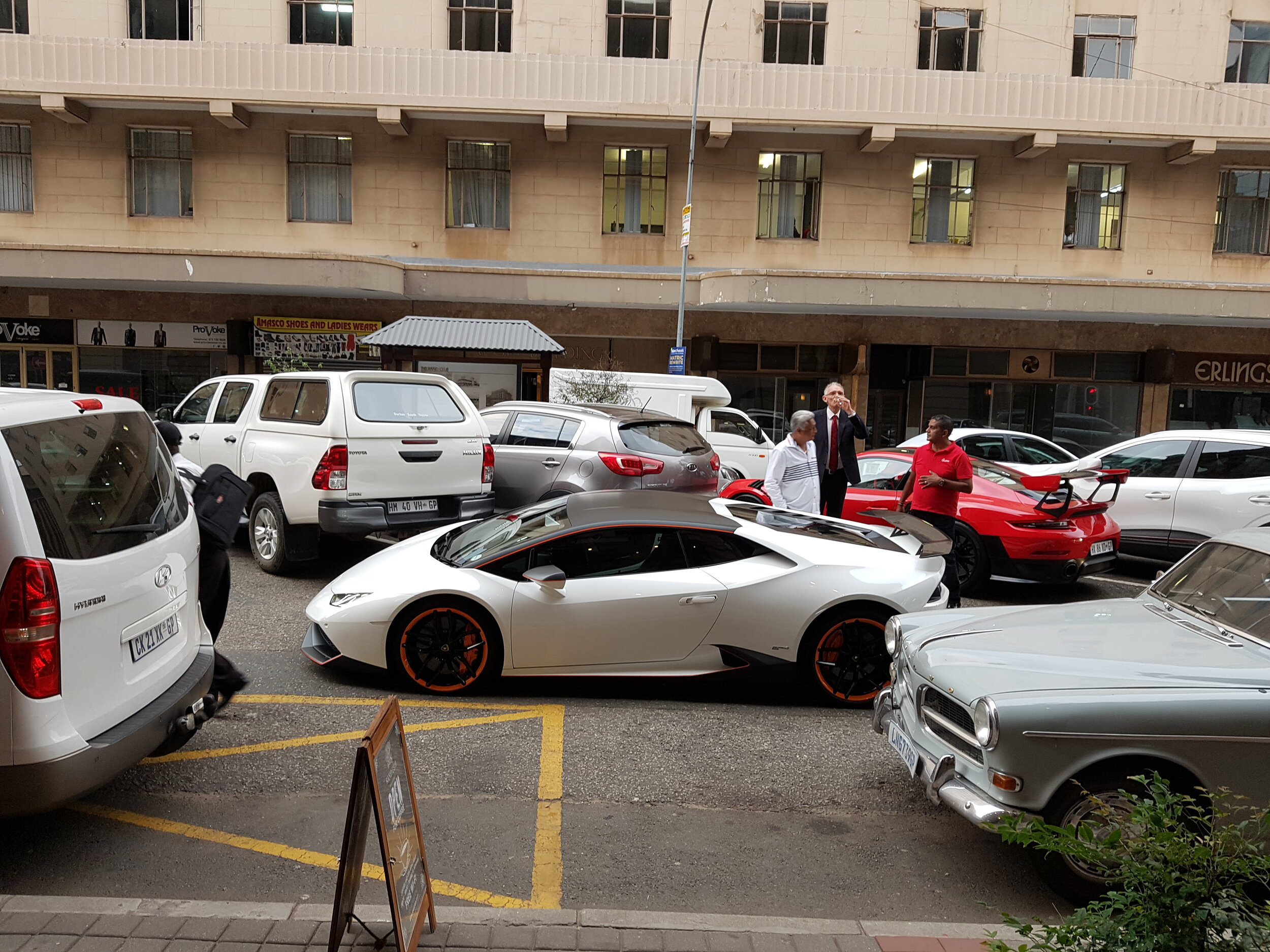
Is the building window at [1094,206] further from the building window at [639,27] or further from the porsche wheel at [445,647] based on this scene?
the porsche wheel at [445,647]

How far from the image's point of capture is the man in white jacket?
827 cm

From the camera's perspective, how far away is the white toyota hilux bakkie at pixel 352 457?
825 centimetres

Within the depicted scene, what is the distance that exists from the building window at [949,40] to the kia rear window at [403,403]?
56.1ft

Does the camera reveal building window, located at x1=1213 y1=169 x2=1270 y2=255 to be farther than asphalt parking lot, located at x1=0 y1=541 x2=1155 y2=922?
Yes

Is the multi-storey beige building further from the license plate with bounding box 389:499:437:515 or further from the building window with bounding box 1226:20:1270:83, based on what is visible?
the license plate with bounding box 389:499:437:515

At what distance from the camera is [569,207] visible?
856 inches

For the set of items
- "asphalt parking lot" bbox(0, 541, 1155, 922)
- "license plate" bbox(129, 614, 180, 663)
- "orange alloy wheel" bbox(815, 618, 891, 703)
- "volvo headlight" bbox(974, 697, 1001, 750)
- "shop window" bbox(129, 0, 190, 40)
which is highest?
"shop window" bbox(129, 0, 190, 40)

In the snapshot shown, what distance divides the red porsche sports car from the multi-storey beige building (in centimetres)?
1125

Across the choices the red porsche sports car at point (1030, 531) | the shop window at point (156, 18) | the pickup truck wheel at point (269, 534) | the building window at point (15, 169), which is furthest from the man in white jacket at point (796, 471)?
the building window at point (15, 169)

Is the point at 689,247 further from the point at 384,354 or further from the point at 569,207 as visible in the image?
the point at 384,354

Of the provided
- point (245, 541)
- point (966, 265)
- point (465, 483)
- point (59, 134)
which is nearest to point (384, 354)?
point (245, 541)

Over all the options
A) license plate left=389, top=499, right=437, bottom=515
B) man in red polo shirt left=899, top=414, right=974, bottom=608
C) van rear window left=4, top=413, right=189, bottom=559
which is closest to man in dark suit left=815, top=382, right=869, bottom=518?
man in red polo shirt left=899, top=414, right=974, bottom=608

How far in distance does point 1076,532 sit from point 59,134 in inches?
881

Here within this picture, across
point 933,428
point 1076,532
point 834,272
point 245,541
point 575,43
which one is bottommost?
point 245,541
